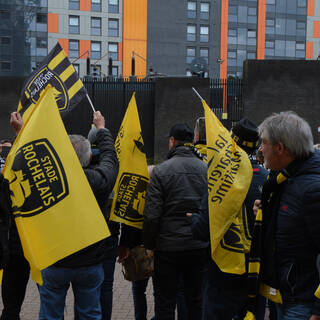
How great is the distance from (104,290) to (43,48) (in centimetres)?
4721

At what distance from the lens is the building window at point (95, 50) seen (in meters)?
49.1

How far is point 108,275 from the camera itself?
402 centimetres

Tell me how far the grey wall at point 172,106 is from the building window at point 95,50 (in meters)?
33.1

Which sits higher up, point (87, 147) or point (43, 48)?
point (43, 48)

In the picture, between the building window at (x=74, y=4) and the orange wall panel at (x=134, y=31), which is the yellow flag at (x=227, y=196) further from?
the building window at (x=74, y=4)

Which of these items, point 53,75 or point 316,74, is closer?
point 53,75

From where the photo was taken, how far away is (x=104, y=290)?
4.05 metres

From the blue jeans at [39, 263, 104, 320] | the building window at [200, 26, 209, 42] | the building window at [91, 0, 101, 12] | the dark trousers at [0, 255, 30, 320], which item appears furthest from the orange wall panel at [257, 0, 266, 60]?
the blue jeans at [39, 263, 104, 320]

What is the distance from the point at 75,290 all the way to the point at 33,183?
0.94m

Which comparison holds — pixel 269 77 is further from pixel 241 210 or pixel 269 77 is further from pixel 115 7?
pixel 115 7

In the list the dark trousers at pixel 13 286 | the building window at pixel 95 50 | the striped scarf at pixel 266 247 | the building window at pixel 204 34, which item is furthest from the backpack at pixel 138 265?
the building window at pixel 204 34

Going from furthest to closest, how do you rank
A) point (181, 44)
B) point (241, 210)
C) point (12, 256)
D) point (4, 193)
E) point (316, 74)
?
point (181, 44)
point (316, 74)
point (12, 256)
point (241, 210)
point (4, 193)

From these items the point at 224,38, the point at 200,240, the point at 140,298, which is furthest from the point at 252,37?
the point at 200,240

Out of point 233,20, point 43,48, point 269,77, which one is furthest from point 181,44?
point 269,77
